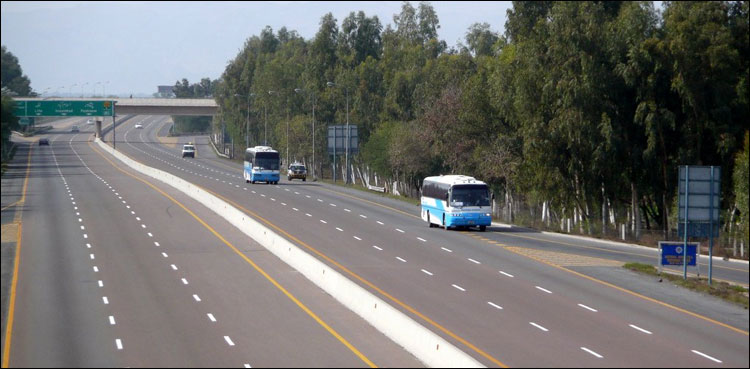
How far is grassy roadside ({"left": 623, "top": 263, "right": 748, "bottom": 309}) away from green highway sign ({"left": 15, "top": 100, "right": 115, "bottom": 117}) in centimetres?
10173

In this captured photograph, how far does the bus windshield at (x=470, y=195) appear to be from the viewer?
51.2 m

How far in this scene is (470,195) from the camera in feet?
168

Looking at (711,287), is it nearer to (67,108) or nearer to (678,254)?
(678,254)

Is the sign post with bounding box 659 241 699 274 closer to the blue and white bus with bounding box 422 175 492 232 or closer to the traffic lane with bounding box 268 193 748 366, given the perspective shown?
the traffic lane with bounding box 268 193 748 366

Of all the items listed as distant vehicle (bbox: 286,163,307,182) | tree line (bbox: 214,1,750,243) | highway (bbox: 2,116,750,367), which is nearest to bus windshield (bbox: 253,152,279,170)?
distant vehicle (bbox: 286,163,307,182)

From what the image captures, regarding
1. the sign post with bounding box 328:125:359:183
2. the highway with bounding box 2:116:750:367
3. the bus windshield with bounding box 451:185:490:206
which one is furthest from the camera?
the sign post with bounding box 328:125:359:183

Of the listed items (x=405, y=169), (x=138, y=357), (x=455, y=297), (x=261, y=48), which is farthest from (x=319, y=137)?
(x=138, y=357)

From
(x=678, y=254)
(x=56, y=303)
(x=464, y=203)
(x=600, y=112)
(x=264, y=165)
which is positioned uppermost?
(x=600, y=112)

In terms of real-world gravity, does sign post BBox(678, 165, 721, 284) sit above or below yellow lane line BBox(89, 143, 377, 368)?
above

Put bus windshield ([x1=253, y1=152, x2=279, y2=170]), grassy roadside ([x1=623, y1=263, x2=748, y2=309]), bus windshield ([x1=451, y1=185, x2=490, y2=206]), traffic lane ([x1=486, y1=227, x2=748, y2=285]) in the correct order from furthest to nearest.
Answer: bus windshield ([x1=253, y1=152, x2=279, y2=170]), bus windshield ([x1=451, y1=185, x2=490, y2=206]), traffic lane ([x1=486, y1=227, x2=748, y2=285]), grassy roadside ([x1=623, y1=263, x2=748, y2=309])

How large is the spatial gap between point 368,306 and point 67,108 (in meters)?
113

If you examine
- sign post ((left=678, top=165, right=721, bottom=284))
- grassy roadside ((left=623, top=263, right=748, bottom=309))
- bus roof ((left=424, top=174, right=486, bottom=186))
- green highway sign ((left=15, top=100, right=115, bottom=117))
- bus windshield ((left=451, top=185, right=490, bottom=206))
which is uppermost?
green highway sign ((left=15, top=100, right=115, bottom=117))

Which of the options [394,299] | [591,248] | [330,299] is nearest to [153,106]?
[591,248]

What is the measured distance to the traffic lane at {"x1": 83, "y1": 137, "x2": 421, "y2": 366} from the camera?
2344 centimetres
